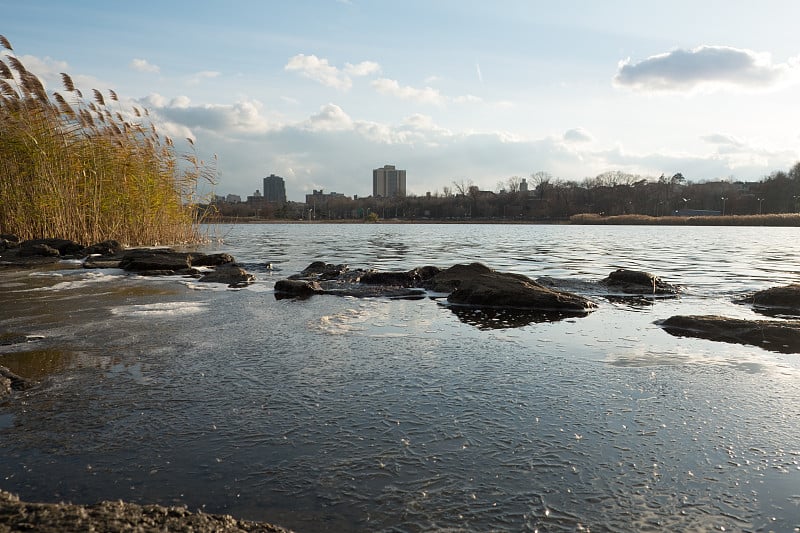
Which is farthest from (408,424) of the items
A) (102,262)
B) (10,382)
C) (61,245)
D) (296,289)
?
(61,245)

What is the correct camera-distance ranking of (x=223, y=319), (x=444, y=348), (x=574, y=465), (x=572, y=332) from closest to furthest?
(x=574, y=465), (x=444, y=348), (x=572, y=332), (x=223, y=319)

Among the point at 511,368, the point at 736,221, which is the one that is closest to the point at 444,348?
the point at 511,368

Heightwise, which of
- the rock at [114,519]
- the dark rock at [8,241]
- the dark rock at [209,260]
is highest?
the dark rock at [8,241]

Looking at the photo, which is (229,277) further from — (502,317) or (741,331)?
(741,331)

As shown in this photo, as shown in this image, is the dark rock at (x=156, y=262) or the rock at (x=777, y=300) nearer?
the rock at (x=777, y=300)

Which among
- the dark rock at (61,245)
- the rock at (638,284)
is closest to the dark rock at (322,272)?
the rock at (638,284)

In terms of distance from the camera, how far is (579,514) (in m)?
2.35

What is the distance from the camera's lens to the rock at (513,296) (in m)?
8.54

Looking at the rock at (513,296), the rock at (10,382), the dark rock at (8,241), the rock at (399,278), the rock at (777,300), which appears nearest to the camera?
the rock at (10,382)

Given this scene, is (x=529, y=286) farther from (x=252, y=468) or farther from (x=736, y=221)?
(x=736, y=221)

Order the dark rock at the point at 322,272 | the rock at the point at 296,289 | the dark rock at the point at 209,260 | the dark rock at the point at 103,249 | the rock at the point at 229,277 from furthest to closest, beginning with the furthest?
the dark rock at the point at 103,249 < the dark rock at the point at 209,260 < the dark rock at the point at 322,272 < the rock at the point at 229,277 < the rock at the point at 296,289

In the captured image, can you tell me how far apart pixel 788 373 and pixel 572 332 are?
7.43 feet

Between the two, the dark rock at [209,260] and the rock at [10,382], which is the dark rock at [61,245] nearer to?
the dark rock at [209,260]

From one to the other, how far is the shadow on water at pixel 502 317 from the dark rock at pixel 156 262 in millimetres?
7844
